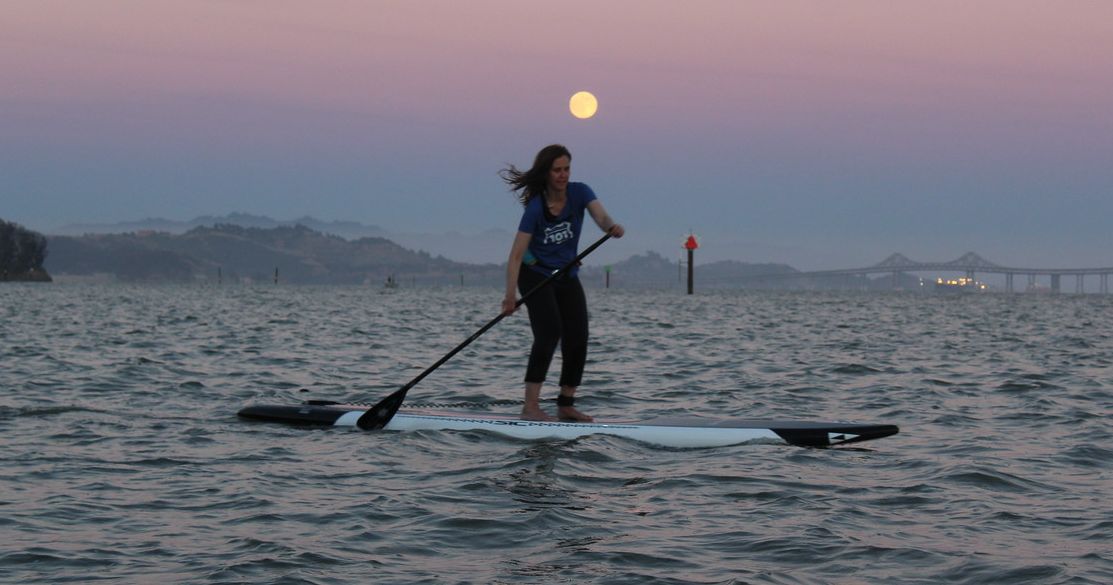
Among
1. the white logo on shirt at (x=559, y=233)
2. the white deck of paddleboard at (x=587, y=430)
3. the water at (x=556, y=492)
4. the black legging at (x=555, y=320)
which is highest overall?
the white logo on shirt at (x=559, y=233)

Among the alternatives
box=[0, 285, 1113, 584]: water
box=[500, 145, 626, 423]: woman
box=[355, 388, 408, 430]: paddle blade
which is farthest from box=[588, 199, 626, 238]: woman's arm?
box=[355, 388, 408, 430]: paddle blade

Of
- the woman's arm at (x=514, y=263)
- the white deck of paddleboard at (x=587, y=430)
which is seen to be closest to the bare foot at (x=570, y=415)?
the white deck of paddleboard at (x=587, y=430)

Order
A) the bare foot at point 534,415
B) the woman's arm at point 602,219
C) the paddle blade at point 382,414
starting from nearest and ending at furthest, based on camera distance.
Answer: the woman's arm at point 602,219 → the bare foot at point 534,415 → the paddle blade at point 382,414

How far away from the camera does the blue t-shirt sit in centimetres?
913

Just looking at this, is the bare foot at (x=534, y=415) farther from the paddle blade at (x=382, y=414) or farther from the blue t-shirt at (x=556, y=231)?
the blue t-shirt at (x=556, y=231)

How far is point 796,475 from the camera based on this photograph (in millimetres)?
8164

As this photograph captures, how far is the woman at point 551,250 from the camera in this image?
8969 mm

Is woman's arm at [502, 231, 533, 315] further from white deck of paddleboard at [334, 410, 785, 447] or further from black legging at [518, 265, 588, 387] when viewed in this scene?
white deck of paddleboard at [334, 410, 785, 447]

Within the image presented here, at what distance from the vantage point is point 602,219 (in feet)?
29.8

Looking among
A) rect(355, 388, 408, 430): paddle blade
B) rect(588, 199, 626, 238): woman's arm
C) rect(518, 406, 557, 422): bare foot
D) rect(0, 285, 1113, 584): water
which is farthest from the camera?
rect(355, 388, 408, 430): paddle blade

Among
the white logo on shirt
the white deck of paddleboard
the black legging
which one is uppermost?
the white logo on shirt

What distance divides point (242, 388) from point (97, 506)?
7.95m

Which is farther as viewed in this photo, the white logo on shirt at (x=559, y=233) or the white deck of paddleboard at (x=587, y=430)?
the white deck of paddleboard at (x=587, y=430)

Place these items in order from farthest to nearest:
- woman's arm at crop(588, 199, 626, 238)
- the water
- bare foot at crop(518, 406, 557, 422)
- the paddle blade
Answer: the paddle blade
bare foot at crop(518, 406, 557, 422)
woman's arm at crop(588, 199, 626, 238)
the water
